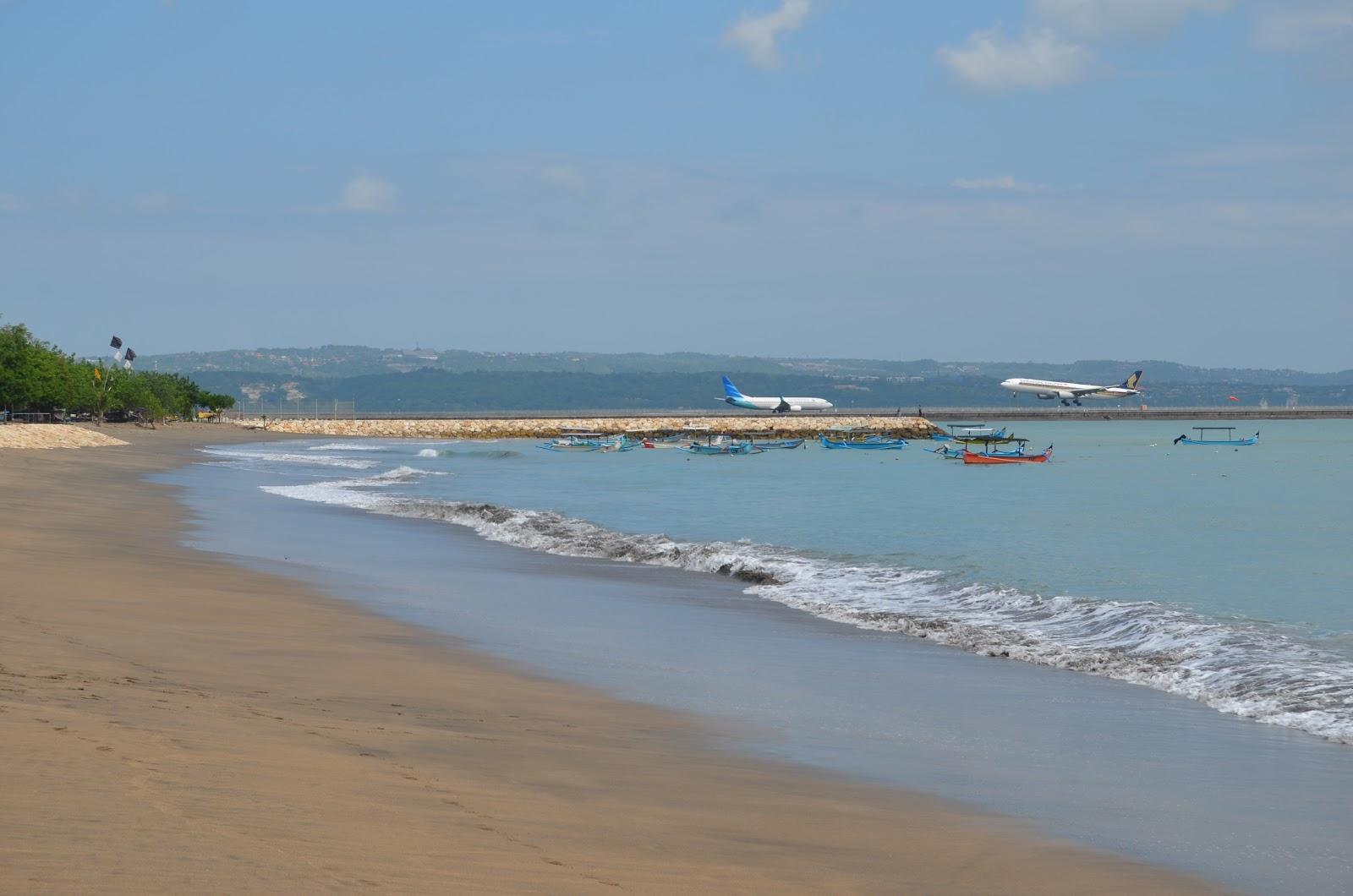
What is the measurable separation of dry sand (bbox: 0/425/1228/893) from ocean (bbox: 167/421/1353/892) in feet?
3.16

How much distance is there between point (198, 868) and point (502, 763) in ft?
11.4

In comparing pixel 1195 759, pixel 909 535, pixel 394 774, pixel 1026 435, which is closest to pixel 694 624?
pixel 1195 759

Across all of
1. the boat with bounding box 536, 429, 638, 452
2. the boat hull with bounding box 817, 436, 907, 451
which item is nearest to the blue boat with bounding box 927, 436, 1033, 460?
the boat hull with bounding box 817, 436, 907, 451

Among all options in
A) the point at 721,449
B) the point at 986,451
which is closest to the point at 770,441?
the point at 721,449

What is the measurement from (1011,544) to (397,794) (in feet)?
97.0

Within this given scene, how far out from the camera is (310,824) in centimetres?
709

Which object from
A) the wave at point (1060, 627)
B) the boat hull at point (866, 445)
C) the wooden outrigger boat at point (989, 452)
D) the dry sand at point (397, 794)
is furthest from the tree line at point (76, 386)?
the dry sand at point (397, 794)

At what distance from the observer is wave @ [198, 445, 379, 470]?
7825cm

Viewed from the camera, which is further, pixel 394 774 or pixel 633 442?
pixel 633 442

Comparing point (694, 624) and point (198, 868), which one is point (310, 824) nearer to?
point (198, 868)

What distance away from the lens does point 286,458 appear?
8319 cm

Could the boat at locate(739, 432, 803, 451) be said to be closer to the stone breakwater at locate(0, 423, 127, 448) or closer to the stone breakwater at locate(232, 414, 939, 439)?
the stone breakwater at locate(232, 414, 939, 439)

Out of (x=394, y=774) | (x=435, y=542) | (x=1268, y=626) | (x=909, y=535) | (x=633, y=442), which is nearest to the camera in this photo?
(x=394, y=774)

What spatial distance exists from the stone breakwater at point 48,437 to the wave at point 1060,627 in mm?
44809
